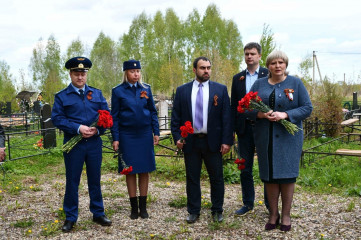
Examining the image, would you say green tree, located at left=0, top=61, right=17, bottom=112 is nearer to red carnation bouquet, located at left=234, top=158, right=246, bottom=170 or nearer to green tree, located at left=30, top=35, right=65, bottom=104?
green tree, located at left=30, top=35, right=65, bottom=104

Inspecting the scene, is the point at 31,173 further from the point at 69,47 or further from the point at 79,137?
the point at 69,47

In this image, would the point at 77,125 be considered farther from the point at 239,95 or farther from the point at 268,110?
the point at 268,110

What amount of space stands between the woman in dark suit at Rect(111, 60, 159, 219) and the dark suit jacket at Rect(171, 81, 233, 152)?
1.40ft

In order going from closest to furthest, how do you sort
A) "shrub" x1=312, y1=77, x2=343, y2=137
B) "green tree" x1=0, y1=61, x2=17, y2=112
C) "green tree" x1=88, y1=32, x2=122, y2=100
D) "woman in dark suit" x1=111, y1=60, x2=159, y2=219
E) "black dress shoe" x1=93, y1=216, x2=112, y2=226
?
"black dress shoe" x1=93, y1=216, x2=112, y2=226
"woman in dark suit" x1=111, y1=60, x2=159, y2=219
"shrub" x1=312, y1=77, x2=343, y2=137
"green tree" x1=0, y1=61, x2=17, y2=112
"green tree" x1=88, y1=32, x2=122, y2=100

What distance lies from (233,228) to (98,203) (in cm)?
170

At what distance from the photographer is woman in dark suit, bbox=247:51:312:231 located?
12.6ft

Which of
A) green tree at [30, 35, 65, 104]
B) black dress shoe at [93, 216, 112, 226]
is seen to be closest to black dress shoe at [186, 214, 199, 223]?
black dress shoe at [93, 216, 112, 226]

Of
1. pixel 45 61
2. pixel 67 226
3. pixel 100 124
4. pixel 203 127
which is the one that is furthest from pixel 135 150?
pixel 45 61

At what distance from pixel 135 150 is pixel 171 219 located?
3.29 feet

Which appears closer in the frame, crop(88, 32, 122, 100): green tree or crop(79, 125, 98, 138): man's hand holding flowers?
crop(79, 125, 98, 138): man's hand holding flowers

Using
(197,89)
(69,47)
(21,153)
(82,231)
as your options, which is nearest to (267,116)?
(197,89)

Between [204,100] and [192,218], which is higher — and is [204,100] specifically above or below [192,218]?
above

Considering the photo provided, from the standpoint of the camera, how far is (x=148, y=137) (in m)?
4.65

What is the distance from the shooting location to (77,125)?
4.15 meters
